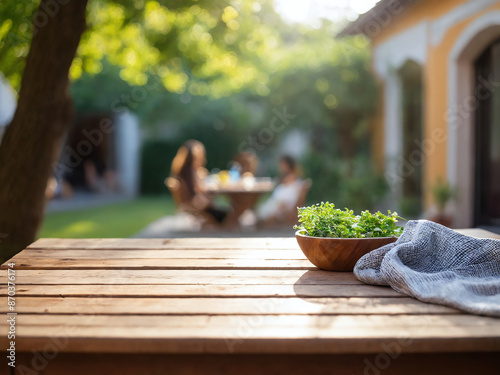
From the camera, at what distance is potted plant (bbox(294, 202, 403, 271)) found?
2150mm

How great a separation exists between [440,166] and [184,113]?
→ 11611 mm

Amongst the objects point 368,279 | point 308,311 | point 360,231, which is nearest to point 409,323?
point 308,311

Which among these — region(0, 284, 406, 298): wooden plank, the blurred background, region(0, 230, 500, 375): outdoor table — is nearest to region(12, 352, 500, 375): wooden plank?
region(0, 230, 500, 375): outdoor table

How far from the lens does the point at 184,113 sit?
739 inches

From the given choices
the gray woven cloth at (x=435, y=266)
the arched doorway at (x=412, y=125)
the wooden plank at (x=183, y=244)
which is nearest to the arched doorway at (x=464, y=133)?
the arched doorway at (x=412, y=125)

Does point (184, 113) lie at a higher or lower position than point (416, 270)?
higher

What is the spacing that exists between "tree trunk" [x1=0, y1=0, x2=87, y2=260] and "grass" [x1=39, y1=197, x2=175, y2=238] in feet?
16.7

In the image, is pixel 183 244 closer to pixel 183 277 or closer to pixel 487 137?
pixel 183 277

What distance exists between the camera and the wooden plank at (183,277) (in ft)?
6.76

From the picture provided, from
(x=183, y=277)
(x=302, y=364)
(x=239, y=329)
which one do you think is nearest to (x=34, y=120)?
(x=183, y=277)

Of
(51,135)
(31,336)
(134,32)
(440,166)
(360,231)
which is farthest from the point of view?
(440,166)

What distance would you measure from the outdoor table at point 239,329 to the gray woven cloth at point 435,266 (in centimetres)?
5

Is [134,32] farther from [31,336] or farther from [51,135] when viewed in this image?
[31,336]

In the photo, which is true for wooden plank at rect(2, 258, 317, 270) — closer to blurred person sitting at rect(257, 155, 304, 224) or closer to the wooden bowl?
the wooden bowl
